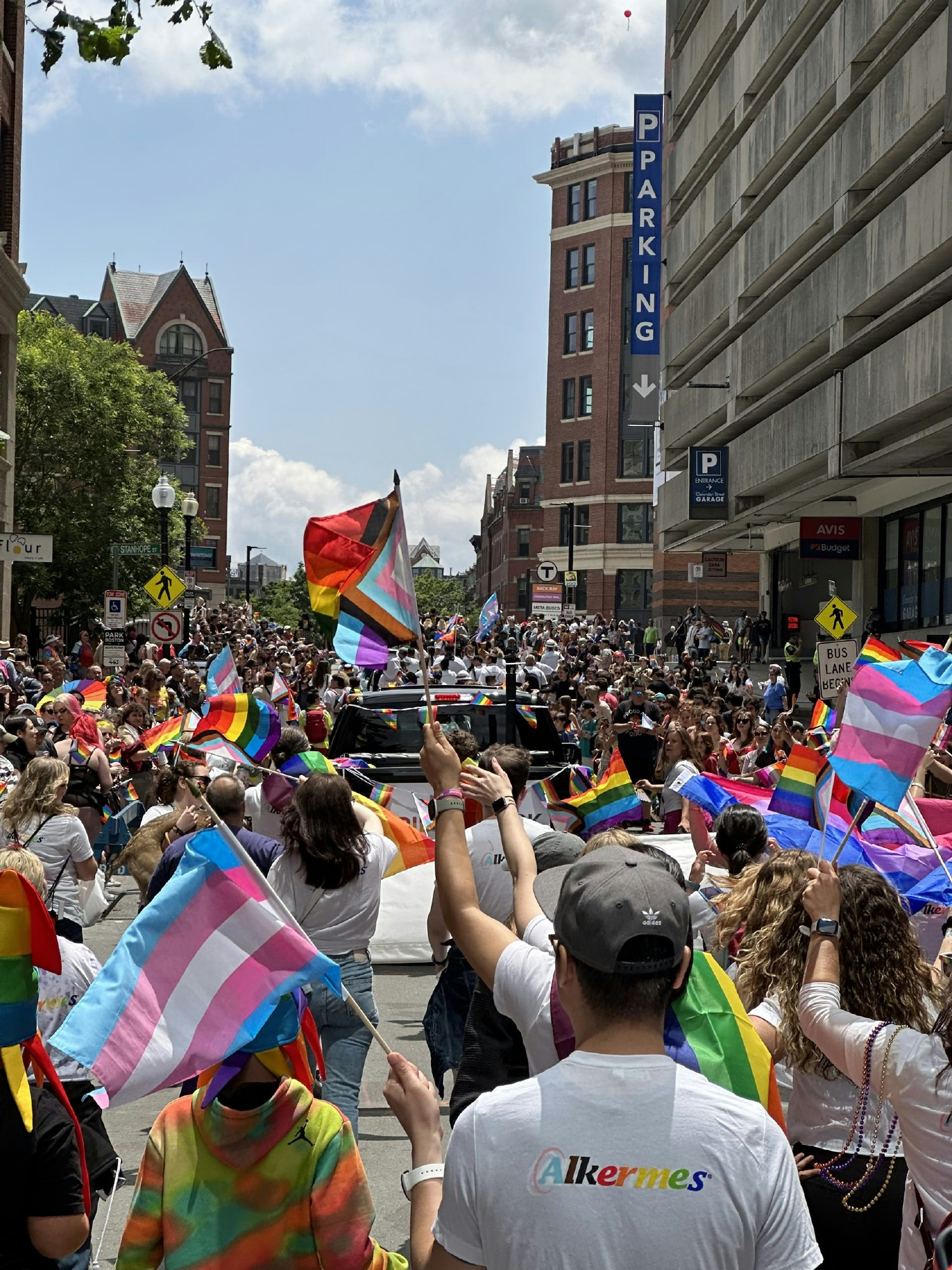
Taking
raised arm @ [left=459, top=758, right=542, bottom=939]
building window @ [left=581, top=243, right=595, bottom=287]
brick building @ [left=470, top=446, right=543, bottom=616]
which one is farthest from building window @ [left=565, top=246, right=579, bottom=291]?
raised arm @ [left=459, top=758, right=542, bottom=939]

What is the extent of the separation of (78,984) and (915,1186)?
9.66 feet

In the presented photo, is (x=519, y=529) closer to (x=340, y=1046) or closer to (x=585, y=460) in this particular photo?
(x=585, y=460)

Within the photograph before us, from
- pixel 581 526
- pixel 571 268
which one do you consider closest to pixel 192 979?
pixel 581 526

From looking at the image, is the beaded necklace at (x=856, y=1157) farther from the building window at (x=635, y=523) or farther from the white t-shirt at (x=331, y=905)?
the building window at (x=635, y=523)

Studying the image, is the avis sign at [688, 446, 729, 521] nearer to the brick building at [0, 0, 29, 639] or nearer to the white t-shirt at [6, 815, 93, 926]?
the brick building at [0, 0, 29, 639]

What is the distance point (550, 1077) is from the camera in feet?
8.36

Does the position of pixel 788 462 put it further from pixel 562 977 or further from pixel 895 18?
pixel 562 977

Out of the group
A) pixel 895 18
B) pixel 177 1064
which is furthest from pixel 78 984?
pixel 895 18

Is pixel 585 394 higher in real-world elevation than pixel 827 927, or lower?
higher

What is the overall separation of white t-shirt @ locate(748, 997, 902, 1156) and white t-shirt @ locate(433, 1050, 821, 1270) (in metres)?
1.52

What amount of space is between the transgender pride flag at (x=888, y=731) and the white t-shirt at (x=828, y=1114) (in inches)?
78.6

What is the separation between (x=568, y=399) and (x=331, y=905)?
3312 inches

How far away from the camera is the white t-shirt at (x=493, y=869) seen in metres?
5.88

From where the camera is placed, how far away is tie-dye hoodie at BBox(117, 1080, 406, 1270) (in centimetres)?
335
